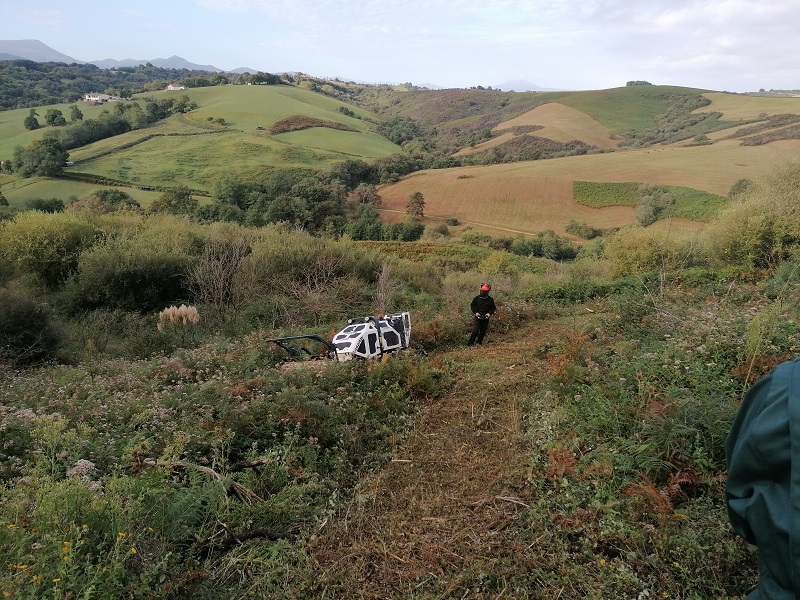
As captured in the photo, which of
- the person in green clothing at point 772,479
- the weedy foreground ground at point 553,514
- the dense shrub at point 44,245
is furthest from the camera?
the dense shrub at point 44,245

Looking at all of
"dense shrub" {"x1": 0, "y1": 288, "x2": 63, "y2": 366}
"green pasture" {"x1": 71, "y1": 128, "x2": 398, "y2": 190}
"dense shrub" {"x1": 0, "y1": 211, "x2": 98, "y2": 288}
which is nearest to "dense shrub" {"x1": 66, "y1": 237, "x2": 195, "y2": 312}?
"dense shrub" {"x1": 0, "y1": 211, "x2": 98, "y2": 288}

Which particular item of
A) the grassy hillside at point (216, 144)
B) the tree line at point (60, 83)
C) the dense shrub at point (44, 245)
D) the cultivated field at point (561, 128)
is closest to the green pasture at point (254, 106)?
the grassy hillside at point (216, 144)

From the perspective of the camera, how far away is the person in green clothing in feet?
4.73

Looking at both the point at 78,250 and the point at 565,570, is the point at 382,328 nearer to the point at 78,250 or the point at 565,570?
the point at 565,570

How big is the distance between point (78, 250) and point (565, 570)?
26597 millimetres

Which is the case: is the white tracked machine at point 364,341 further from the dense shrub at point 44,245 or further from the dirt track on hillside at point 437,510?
the dense shrub at point 44,245

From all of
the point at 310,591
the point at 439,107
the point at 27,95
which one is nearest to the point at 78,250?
the point at 310,591

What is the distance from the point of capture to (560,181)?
199ft

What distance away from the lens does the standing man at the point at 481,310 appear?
11.1 metres

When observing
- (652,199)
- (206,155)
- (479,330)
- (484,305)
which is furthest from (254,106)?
(484,305)

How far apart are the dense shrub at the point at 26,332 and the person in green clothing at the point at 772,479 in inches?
592

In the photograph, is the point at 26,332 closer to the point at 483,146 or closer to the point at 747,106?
the point at 483,146

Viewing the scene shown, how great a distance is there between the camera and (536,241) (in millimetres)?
44781

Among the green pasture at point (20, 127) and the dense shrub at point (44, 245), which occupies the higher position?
the green pasture at point (20, 127)
